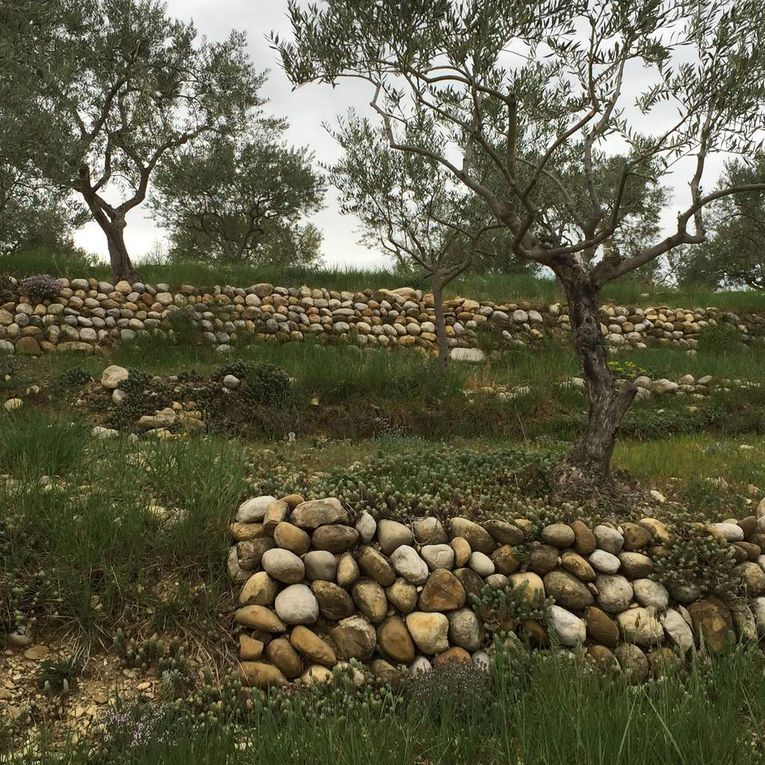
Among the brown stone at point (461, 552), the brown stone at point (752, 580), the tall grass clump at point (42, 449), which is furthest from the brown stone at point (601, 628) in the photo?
the tall grass clump at point (42, 449)

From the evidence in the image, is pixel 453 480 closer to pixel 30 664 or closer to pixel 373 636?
pixel 373 636

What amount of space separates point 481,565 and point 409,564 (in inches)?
19.5

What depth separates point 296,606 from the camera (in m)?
3.54

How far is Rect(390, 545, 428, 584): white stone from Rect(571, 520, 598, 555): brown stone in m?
1.11

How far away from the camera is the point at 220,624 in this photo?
355 centimetres

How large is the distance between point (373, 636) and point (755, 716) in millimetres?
1941

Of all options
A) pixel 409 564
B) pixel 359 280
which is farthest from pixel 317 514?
pixel 359 280

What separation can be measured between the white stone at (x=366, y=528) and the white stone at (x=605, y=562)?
4.99ft

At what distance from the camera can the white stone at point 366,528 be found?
401cm

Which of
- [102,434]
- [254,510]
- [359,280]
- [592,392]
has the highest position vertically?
[359,280]

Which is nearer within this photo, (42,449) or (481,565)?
(481,565)

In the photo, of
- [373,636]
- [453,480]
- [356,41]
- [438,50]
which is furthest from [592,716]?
[356,41]

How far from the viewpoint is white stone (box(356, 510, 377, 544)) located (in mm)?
4012

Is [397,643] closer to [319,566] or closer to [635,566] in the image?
[319,566]
